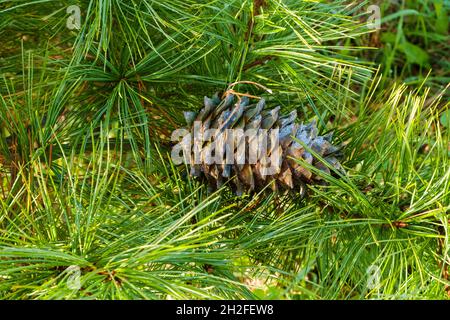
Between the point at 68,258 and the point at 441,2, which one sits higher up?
the point at 441,2

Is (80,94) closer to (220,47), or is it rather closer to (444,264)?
(220,47)

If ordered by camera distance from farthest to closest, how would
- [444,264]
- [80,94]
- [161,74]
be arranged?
[80,94]
[161,74]
[444,264]
